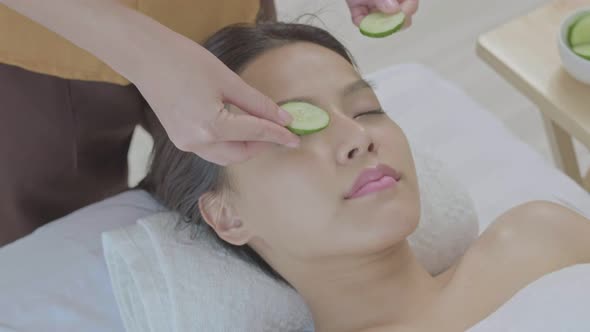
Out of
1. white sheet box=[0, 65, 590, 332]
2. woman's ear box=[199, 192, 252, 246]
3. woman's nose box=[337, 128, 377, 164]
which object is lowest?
white sheet box=[0, 65, 590, 332]

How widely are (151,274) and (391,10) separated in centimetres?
59

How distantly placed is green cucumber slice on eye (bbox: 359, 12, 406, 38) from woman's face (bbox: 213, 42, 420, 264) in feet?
0.24

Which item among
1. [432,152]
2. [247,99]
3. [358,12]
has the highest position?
[247,99]

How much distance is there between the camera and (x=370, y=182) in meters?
1.10

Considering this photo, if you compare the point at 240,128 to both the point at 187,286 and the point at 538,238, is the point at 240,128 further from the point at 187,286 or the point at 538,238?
the point at 538,238

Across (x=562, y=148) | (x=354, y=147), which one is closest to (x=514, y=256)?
(x=354, y=147)

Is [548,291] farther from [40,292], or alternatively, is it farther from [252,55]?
[40,292]

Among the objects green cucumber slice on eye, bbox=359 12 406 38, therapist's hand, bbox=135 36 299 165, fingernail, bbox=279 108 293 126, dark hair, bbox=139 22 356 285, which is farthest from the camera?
dark hair, bbox=139 22 356 285

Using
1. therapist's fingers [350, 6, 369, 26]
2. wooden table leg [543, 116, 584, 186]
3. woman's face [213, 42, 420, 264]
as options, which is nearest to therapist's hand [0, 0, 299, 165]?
woman's face [213, 42, 420, 264]

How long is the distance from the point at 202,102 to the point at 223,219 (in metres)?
0.38

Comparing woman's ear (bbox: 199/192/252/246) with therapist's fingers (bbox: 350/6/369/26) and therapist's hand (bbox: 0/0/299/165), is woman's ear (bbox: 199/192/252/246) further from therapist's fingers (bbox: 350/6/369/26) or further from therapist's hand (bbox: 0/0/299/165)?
therapist's fingers (bbox: 350/6/369/26)

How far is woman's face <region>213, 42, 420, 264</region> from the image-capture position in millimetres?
1095

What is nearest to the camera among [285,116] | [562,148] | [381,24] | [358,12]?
[285,116]

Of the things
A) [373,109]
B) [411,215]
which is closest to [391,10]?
[373,109]
